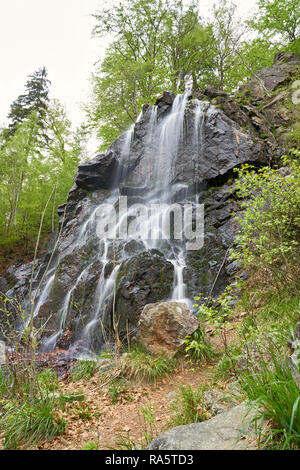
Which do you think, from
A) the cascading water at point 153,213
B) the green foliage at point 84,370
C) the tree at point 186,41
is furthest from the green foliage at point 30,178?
the green foliage at point 84,370

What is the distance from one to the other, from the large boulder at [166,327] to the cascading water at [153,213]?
2.23m

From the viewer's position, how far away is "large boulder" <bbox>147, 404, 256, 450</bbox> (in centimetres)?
174

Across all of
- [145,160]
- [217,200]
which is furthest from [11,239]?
[217,200]

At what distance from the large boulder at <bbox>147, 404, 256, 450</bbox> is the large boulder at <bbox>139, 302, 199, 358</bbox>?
2583mm

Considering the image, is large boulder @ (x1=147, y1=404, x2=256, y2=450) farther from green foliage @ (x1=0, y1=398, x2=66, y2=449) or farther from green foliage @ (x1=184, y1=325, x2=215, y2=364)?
green foliage @ (x1=184, y1=325, x2=215, y2=364)

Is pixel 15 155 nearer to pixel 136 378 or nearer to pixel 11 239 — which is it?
pixel 11 239

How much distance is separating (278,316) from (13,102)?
28072 millimetres

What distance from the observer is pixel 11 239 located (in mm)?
14898

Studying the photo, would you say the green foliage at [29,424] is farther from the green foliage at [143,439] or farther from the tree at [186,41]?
the tree at [186,41]

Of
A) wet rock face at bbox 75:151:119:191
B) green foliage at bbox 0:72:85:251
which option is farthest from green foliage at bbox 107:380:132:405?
green foliage at bbox 0:72:85:251

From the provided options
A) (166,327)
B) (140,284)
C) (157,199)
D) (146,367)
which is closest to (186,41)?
(157,199)

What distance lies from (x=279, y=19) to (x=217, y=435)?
2032 cm

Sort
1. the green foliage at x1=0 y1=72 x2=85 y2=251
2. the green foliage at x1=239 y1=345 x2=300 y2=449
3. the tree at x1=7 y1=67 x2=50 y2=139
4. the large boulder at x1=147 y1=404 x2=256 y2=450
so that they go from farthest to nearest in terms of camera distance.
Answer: the tree at x1=7 y1=67 x2=50 y2=139
the green foliage at x1=0 y1=72 x2=85 y2=251
the large boulder at x1=147 y1=404 x2=256 y2=450
the green foliage at x1=239 y1=345 x2=300 y2=449

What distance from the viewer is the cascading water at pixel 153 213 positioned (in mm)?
7518
